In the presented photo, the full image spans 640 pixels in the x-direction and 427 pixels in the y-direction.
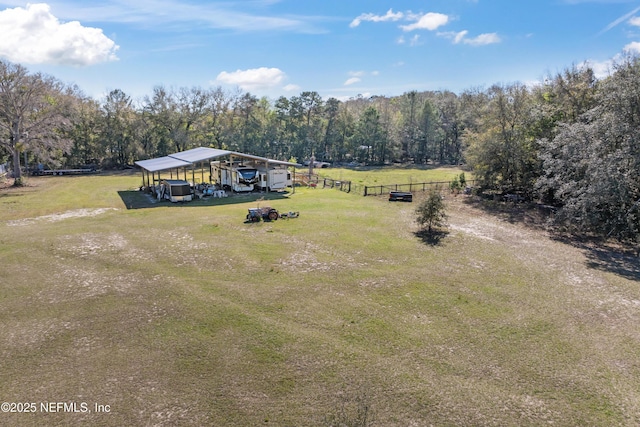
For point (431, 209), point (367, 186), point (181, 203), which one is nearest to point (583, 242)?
point (431, 209)

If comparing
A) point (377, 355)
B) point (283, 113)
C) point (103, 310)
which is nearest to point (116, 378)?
point (103, 310)

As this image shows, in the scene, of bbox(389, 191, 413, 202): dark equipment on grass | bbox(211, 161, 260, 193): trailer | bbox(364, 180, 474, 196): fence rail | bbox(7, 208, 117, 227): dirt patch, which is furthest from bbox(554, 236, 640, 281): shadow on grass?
bbox(7, 208, 117, 227): dirt patch

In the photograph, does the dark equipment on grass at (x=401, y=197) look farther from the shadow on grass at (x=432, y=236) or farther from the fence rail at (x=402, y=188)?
the shadow on grass at (x=432, y=236)

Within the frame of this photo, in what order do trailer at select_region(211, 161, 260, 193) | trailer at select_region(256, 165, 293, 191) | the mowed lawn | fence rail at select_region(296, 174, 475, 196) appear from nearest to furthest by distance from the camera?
the mowed lawn
trailer at select_region(211, 161, 260, 193)
trailer at select_region(256, 165, 293, 191)
fence rail at select_region(296, 174, 475, 196)

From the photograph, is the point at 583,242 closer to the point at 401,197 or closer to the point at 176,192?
the point at 401,197

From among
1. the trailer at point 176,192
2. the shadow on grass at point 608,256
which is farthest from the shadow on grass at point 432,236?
the trailer at point 176,192

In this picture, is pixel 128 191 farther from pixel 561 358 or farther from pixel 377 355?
pixel 561 358

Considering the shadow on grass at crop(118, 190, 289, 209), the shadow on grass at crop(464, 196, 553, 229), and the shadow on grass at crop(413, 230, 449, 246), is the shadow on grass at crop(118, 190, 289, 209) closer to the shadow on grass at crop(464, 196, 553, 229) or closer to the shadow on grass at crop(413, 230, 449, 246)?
the shadow on grass at crop(413, 230, 449, 246)
